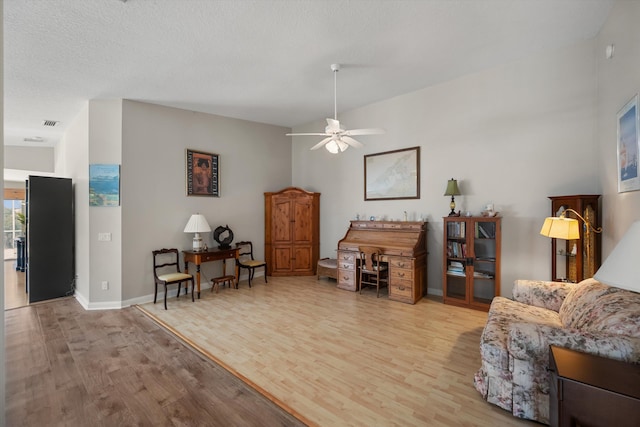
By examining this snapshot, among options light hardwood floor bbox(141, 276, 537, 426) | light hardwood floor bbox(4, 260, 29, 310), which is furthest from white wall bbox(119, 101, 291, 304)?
light hardwood floor bbox(4, 260, 29, 310)

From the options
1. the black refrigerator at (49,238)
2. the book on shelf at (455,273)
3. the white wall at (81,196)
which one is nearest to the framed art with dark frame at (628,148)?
the book on shelf at (455,273)

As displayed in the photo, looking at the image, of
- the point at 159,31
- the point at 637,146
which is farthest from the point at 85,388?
the point at 637,146

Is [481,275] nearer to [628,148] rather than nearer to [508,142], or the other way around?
[508,142]

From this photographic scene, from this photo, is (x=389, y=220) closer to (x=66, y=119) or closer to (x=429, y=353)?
(x=429, y=353)

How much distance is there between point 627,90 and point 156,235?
6006 millimetres

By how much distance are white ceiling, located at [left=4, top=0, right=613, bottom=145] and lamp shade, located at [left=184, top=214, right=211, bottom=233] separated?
1929 mm

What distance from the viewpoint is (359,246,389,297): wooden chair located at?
4512mm

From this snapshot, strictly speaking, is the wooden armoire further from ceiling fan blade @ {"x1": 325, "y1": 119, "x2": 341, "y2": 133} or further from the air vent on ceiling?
the air vent on ceiling

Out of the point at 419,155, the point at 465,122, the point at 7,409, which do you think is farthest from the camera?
the point at 419,155

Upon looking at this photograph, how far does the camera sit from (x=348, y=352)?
2.83 meters

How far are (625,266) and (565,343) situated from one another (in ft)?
2.65

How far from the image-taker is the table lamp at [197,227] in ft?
15.7

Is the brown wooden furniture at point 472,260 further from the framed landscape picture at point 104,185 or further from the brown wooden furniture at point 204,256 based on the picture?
the framed landscape picture at point 104,185

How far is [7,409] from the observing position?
6.86 ft
